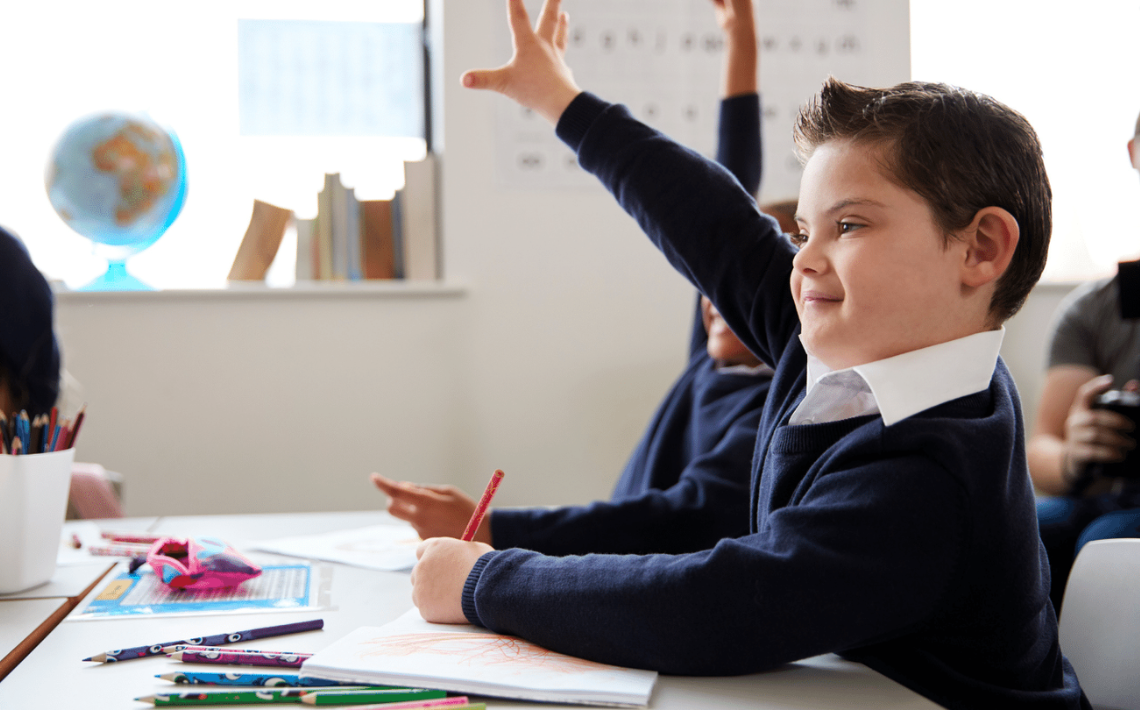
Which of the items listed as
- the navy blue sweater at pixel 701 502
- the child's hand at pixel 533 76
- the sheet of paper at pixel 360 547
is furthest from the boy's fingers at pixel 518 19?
the sheet of paper at pixel 360 547

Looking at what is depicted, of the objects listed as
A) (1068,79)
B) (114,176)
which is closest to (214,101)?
(114,176)

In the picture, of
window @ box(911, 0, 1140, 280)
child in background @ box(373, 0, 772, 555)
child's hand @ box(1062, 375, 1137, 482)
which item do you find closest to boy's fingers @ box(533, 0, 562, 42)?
child in background @ box(373, 0, 772, 555)

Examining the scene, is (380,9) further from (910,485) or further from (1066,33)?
(910,485)

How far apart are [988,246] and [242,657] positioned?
0.62 m

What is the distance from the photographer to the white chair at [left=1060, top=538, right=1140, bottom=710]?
0.77 m

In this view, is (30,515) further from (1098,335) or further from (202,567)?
(1098,335)

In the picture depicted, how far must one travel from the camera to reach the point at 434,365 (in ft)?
7.69

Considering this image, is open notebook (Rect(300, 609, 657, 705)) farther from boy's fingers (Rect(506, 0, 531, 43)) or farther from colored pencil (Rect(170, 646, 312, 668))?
boy's fingers (Rect(506, 0, 531, 43))

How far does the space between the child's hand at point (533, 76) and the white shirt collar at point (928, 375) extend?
454mm

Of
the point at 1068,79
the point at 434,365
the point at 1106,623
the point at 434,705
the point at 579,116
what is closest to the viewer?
the point at 434,705

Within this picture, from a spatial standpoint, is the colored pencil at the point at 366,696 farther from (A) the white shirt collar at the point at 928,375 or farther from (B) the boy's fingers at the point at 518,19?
(B) the boy's fingers at the point at 518,19

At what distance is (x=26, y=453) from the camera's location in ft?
2.93

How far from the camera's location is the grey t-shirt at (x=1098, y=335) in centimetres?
164

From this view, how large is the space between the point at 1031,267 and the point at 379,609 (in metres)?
0.63
